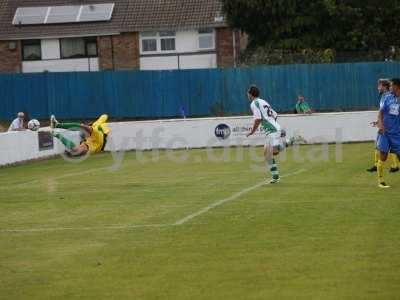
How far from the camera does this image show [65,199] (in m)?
17.8

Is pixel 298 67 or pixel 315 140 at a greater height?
pixel 298 67

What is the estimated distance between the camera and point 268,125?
19641mm

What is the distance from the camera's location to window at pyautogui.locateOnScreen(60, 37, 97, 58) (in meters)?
51.2

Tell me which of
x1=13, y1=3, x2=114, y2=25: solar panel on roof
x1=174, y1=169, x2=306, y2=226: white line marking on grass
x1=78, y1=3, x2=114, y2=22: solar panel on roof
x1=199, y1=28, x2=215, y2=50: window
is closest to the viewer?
x1=174, y1=169, x2=306, y2=226: white line marking on grass

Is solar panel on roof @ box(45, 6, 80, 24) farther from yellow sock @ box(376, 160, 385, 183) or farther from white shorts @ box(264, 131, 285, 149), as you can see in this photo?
yellow sock @ box(376, 160, 385, 183)

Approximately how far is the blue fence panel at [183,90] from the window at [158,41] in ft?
32.0

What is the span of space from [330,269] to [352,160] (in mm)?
14503

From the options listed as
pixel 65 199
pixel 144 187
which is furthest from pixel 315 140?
pixel 65 199

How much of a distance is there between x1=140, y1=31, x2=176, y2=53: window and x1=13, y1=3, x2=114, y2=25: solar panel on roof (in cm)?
217

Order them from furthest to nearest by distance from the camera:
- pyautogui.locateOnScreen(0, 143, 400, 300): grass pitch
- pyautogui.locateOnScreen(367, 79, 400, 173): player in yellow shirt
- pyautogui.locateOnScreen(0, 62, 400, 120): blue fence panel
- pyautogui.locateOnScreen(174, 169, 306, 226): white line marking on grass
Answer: pyautogui.locateOnScreen(0, 62, 400, 120): blue fence panel < pyautogui.locateOnScreen(367, 79, 400, 173): player in yellow shirt < pyautogui.locateOnScreen(174, 169, 306, 226): white line marking on grass < pyautogui.locateOnScreen(0, 143, 400, 300): grass pitch

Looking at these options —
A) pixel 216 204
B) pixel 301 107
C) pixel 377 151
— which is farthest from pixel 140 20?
pixel 216 204

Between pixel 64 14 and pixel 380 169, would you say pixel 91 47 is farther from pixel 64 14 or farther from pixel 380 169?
pixel 380 169

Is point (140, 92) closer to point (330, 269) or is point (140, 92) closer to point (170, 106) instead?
point (170, 106)

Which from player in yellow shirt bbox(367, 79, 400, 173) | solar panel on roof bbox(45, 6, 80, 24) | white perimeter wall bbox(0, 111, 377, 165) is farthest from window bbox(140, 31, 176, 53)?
player in yellow shirt bbox(367, 79, 400, 173)
